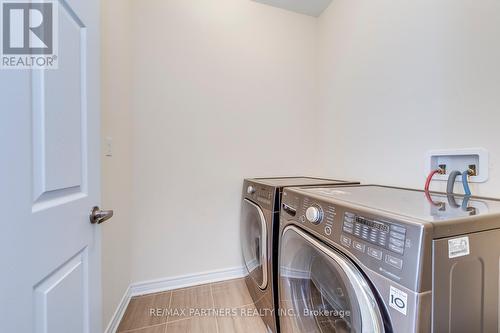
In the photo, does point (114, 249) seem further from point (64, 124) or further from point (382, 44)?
point (382, 44)

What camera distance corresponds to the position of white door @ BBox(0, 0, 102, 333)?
1.45 ft

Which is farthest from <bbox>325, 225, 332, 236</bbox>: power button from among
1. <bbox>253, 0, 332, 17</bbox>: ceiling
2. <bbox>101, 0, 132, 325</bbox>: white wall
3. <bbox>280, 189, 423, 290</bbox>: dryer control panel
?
<bbox>253, 0, 332, 17</bbox>: ceiling

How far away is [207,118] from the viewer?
1.76 meters

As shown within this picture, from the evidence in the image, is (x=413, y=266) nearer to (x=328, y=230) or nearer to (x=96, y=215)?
(x=328, y=230)

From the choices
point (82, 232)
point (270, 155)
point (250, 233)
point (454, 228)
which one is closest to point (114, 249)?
point (82, 232)

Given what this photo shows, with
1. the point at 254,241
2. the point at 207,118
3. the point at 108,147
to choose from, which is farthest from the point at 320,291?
the point at 207,118

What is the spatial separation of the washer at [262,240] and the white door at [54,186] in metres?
0.79

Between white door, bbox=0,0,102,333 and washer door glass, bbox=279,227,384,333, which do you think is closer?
white door, bbox=0,0,102,333

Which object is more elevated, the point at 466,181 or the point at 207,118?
the point at 207,118

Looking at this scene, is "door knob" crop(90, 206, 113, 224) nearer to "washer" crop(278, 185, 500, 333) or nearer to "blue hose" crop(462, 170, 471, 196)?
"washer" crop(278, 185, 500, 333)

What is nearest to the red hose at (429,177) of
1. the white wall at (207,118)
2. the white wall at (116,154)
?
the white wall at (207,118)

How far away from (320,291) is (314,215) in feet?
1.12

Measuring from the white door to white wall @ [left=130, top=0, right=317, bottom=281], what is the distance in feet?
2.70

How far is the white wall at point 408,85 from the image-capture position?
→ 0.90m
